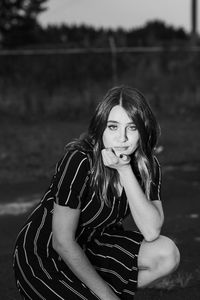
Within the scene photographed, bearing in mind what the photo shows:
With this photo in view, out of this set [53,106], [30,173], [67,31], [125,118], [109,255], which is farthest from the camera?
[67,31]

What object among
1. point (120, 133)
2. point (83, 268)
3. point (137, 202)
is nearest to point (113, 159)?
point (120, 133)

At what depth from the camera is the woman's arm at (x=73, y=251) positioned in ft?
8.86

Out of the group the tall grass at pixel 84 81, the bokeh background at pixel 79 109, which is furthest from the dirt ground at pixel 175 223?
the tall grass at pixel 84 81

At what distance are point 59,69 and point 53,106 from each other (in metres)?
1.81

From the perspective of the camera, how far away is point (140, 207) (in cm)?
284

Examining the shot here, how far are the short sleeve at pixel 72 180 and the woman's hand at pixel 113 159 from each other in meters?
0.09

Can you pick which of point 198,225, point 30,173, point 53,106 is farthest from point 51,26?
point 198,225

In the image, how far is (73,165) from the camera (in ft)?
8.98

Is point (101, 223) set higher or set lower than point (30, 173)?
higher

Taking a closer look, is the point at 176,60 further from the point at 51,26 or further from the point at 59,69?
the point at 51,26

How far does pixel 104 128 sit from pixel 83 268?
607 mm

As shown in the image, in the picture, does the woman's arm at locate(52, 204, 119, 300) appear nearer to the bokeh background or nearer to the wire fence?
the bokeh background

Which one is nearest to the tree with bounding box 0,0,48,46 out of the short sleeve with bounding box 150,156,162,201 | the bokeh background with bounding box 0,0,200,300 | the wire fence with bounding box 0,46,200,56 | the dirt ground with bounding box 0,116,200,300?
the bokeh background with bounding box 0,0,200,300

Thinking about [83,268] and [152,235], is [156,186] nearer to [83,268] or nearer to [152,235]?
[152,235]
